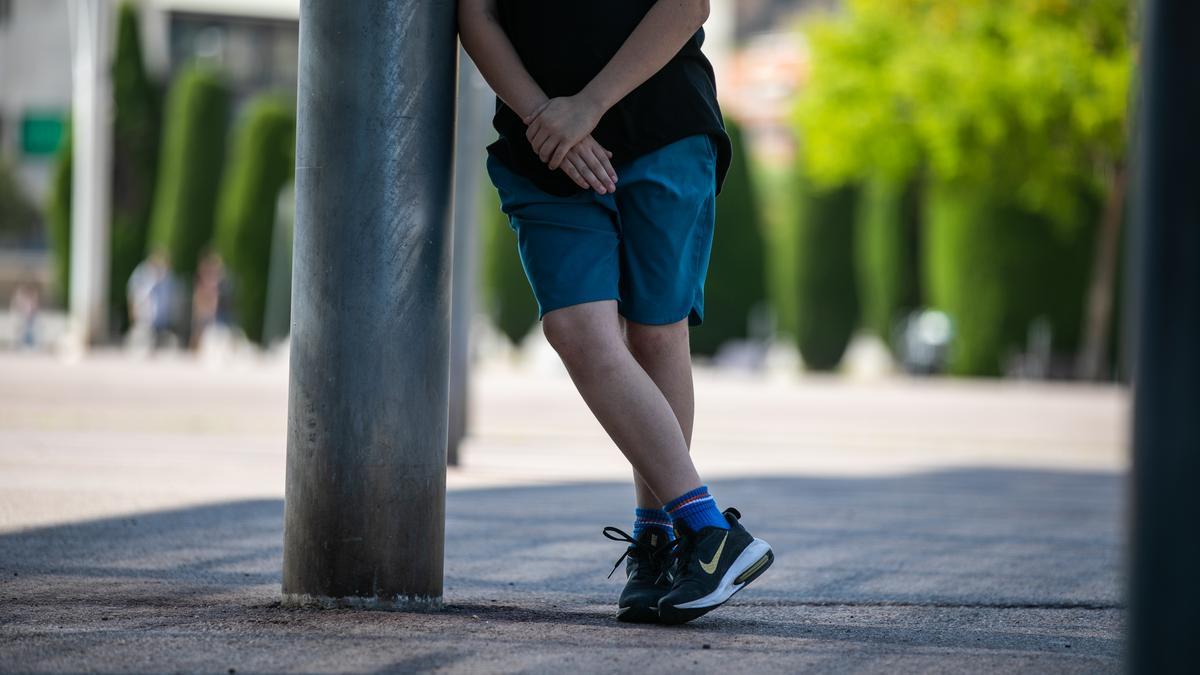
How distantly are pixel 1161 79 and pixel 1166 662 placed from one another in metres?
0.61

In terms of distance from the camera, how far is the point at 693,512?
3443 millimetres

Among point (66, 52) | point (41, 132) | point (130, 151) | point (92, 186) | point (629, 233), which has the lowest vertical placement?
point (629, 233)

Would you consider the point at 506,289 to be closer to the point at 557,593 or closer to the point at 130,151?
the point at 130,151

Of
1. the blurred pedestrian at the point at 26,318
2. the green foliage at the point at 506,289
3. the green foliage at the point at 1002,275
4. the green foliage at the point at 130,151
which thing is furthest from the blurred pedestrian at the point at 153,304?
the green foliage at the point at 1002,275

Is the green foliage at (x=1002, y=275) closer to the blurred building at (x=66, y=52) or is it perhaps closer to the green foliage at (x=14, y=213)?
the blurred building at (x=66, y=52)

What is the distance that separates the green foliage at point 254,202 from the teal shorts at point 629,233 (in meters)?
35.1

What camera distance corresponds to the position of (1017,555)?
5.29m

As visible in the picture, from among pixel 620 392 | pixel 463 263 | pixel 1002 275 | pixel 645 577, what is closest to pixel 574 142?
pixel 620 392

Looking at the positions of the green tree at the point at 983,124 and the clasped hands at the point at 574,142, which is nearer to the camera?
the clasped hands at the point at 574,142

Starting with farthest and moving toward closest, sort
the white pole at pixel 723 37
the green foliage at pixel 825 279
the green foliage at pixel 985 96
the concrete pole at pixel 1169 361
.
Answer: the white pole at pixel 723 37
the green foliage at pixel 825 279
the green foliage at pixel 985 96
the concrete pole at pixel 1169 361

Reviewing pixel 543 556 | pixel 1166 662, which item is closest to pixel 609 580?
pixel 543 556

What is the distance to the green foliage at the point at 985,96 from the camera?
26.2 m

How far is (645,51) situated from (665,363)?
644mm

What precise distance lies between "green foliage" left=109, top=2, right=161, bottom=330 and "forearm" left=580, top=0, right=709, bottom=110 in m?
37.3
